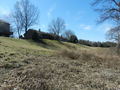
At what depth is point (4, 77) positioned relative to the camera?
4.52m

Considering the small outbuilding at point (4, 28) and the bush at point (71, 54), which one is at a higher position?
the small outbuilding at point (4, 28)

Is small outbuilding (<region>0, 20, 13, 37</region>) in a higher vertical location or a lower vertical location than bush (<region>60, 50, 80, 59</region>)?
higher

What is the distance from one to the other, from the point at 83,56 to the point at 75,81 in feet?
19.6

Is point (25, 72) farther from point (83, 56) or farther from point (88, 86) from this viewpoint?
point (83, 56)

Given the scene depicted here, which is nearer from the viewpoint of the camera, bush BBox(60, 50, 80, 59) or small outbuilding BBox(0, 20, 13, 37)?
bush BBox(60, 50, 80, 59)

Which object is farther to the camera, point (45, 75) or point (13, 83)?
point (45, 75)

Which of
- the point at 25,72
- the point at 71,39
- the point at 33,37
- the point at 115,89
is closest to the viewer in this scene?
the point at 115,89

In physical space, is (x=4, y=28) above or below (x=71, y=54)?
above

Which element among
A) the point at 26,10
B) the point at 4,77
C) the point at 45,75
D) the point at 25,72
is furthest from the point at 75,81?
the point at 26,10

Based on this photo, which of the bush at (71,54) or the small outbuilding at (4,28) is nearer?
the bush at (71,54)

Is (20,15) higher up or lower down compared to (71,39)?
higher up

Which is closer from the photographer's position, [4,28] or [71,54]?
[71,54]

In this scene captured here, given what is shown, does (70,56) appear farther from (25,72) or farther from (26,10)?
(26,10)

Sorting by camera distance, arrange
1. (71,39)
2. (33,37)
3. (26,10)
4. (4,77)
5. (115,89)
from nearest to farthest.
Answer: (115,89)
(4,77)
(33,37)
(26,10)
(71,39)
